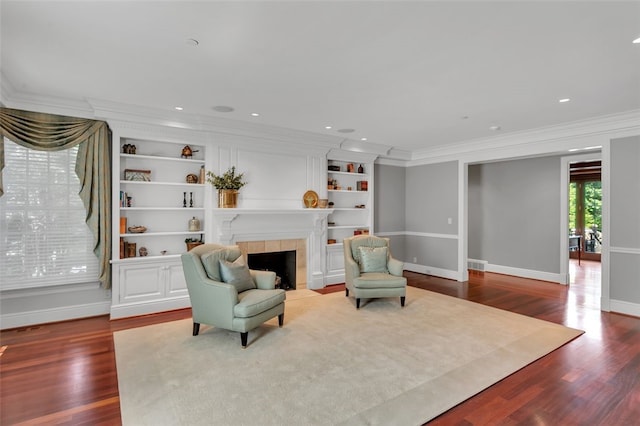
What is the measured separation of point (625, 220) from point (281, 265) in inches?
203

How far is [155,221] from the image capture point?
15.6ft

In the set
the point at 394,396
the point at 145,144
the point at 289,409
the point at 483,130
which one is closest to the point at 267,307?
the point at 289,409

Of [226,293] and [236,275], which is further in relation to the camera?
[236,275]

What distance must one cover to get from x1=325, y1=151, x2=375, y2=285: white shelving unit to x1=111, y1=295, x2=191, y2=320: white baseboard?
101 inches

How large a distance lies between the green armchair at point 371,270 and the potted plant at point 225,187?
1863mm

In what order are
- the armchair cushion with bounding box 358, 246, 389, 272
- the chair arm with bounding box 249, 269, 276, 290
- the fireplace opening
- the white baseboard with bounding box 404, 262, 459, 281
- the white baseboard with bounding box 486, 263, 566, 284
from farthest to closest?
the white baseboard with bounding box 404, 262, 459, 281 → the white baseboard with bounding box 486, 263, 566, 284 → the fireplace opening → the armchair cushion with bounding box 358, 246, 389, 272 → the chair arm with bounding box 249, 269, 276, 290

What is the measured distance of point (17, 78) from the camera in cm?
333

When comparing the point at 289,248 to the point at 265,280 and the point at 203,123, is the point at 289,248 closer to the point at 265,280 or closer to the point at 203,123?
Answer: the point at 265,280

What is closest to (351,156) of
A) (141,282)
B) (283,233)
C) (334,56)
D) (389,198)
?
(389,198)

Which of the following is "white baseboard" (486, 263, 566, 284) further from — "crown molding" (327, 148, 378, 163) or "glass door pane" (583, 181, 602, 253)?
"glass door pane" (583, 181, 602, 253)

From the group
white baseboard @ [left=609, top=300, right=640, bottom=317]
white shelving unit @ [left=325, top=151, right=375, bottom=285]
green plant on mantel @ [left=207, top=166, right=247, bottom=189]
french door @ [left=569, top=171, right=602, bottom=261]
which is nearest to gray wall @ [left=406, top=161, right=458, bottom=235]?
white shelving unit @ [left=325, top=151, right=375, bottom=285]

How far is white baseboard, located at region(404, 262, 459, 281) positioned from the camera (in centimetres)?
676

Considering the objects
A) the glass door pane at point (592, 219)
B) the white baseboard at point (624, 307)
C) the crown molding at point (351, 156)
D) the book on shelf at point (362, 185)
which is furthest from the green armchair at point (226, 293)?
the glass door pane at point (592, 219)

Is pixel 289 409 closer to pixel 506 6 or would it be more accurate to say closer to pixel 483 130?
pixel 506 6
